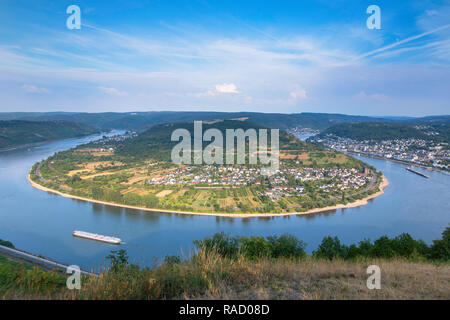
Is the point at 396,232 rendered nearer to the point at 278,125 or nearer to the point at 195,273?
the point at 195,273

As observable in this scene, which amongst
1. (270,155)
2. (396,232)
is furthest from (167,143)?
(396,232)

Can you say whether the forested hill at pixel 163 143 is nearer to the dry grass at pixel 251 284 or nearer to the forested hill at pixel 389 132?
the forested hill at pixel 389 132

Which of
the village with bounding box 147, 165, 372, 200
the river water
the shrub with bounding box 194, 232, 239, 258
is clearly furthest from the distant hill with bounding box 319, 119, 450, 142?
the shrub with bounding box 194, 232, 239, 258

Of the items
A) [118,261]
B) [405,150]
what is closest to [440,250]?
[118,261]

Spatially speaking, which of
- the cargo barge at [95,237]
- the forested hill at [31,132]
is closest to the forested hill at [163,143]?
the forested hill at [31,132]

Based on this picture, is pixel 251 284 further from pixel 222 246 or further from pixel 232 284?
pixel 222 246
